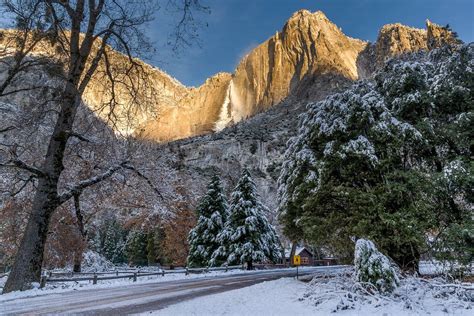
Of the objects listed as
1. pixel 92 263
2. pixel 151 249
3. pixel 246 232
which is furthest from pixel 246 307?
pixel 151 249

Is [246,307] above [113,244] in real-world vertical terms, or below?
below

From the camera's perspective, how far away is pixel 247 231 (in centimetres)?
2819

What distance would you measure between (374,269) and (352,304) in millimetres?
1195

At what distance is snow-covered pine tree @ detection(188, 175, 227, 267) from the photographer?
3031cm

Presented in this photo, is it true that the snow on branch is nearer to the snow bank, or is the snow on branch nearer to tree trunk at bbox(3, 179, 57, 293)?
tree trunk at bbox(3, 179, 57, 293)

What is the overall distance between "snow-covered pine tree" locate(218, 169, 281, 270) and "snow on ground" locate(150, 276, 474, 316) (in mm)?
18687

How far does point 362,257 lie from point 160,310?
502 cm

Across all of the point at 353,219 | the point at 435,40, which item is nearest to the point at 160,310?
the point at 353,219

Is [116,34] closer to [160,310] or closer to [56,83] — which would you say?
[56,83]

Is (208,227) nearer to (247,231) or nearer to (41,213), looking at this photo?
(247,231)

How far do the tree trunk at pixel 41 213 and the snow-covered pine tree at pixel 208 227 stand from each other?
66.2ft

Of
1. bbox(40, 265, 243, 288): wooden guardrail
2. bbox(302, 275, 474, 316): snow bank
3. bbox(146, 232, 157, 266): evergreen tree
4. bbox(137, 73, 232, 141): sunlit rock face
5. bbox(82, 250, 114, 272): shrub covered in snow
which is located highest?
bbox(137, 73, 232, 141): sunlit rock face

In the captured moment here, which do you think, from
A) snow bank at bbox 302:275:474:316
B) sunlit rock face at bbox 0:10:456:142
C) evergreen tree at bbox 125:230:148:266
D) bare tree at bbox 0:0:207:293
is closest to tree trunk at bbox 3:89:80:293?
bare tree at bbox 0:0:207:293

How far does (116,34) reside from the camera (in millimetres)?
10867
